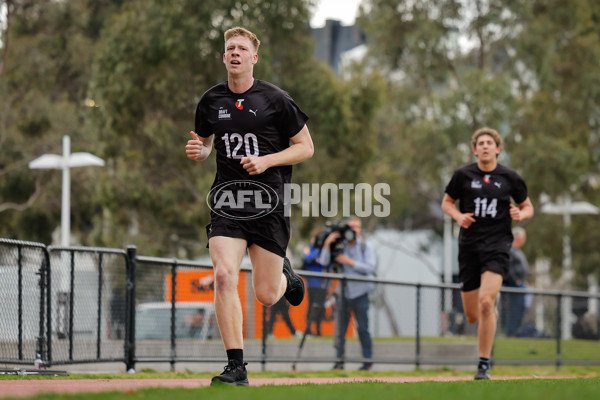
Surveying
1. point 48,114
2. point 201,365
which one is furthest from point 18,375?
point 48,114

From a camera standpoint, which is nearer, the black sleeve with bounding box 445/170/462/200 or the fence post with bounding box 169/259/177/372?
the black sleeve with bounding box 445/170/462/200

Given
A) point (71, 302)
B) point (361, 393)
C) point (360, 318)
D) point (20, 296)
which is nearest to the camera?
point (361, 393)

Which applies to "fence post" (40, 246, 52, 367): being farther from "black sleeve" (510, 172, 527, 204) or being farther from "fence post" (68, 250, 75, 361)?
"black sleeve" (510, 172, 527, 204)

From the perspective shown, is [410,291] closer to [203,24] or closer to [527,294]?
[527,294]

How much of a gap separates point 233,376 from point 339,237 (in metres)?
8.79

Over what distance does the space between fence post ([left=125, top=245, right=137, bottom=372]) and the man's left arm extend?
15.0ft

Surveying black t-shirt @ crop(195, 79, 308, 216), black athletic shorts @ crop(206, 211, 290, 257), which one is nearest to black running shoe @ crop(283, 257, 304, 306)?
black athletic shorts @ crop(206, 211, 290, 257)

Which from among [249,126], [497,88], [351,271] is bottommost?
[351,271]

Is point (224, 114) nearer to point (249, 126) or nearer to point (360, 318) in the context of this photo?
point (249, 126)

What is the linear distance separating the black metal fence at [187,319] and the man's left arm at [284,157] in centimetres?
365

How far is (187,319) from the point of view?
13.7 metres

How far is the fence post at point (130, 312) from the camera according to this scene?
12.1 m

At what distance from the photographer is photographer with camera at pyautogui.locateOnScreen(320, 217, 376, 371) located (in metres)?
15.5

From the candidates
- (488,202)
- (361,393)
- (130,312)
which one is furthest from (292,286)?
(130,312)
